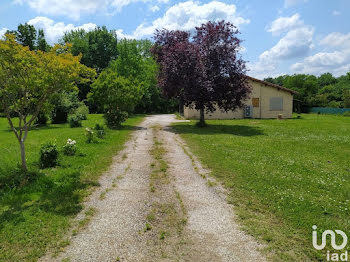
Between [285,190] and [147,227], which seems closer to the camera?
[147,227]

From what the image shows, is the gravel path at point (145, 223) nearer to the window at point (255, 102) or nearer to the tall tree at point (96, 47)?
the window at point (255, 102)

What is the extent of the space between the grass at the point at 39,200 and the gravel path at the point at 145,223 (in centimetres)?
39

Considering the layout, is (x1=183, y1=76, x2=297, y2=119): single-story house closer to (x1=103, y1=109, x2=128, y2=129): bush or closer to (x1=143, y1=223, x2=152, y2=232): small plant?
(x1=103, y1=109, x2=128, y2=129): bush

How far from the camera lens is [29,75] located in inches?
283

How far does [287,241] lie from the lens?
14.9ft

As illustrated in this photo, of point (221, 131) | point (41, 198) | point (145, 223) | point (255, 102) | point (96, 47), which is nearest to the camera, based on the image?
point (145, 223)

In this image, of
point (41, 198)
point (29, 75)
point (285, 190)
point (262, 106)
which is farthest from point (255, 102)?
point (41, 198)

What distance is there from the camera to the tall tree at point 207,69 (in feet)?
68.5

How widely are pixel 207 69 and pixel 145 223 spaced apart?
1828 centimetres

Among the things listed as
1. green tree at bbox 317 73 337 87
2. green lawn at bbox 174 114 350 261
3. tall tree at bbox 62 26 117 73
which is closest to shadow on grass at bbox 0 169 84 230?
green lawn at bbox 174 114 350 261

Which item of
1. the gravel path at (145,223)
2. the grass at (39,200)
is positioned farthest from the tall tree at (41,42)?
the gravel path at (145,223)

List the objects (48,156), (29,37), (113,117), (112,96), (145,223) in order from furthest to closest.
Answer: (29,37), (113,117), (112,96), (48,156), (145,223)

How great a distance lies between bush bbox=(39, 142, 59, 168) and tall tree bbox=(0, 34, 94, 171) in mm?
1144

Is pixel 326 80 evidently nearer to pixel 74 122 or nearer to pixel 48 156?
pixel 74 122
